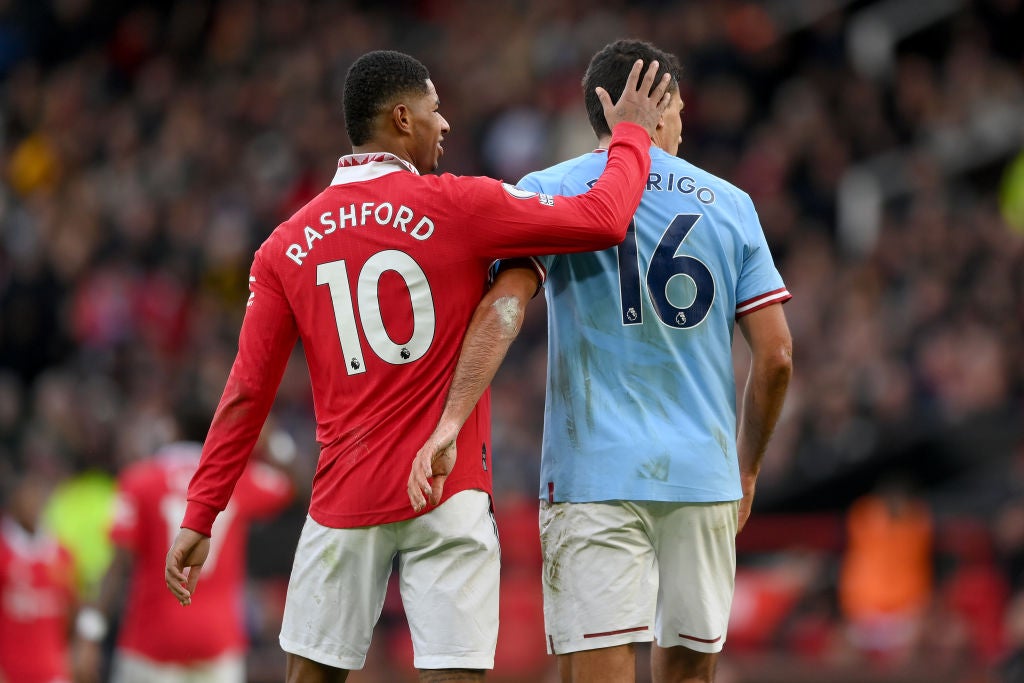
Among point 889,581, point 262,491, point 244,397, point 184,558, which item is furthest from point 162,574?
point 889,581

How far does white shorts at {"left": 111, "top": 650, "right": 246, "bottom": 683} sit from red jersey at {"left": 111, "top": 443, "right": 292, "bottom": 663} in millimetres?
40

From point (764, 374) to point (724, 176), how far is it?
10325 millimetres

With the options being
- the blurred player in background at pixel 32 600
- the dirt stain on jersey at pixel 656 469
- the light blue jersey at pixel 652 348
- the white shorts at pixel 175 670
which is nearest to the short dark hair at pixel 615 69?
the light blue jersey at pixel 652 348

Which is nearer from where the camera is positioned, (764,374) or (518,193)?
(518,193)

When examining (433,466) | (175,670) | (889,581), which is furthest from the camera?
(889,581)

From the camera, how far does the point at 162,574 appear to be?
8148 mm

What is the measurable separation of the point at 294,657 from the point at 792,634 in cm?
720

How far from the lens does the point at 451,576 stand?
4539 millimetres

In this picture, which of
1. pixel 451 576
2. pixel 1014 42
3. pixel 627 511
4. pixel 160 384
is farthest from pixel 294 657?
pixel 1014 42

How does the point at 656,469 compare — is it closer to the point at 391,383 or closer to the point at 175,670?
the point at 391,383

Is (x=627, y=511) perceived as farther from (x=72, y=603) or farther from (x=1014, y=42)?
(x=1014, y=42)

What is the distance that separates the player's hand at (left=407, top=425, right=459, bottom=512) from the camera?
441 centimetres

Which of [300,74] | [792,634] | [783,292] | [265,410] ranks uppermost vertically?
[300,74]

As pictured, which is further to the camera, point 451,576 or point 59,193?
point 59,193
